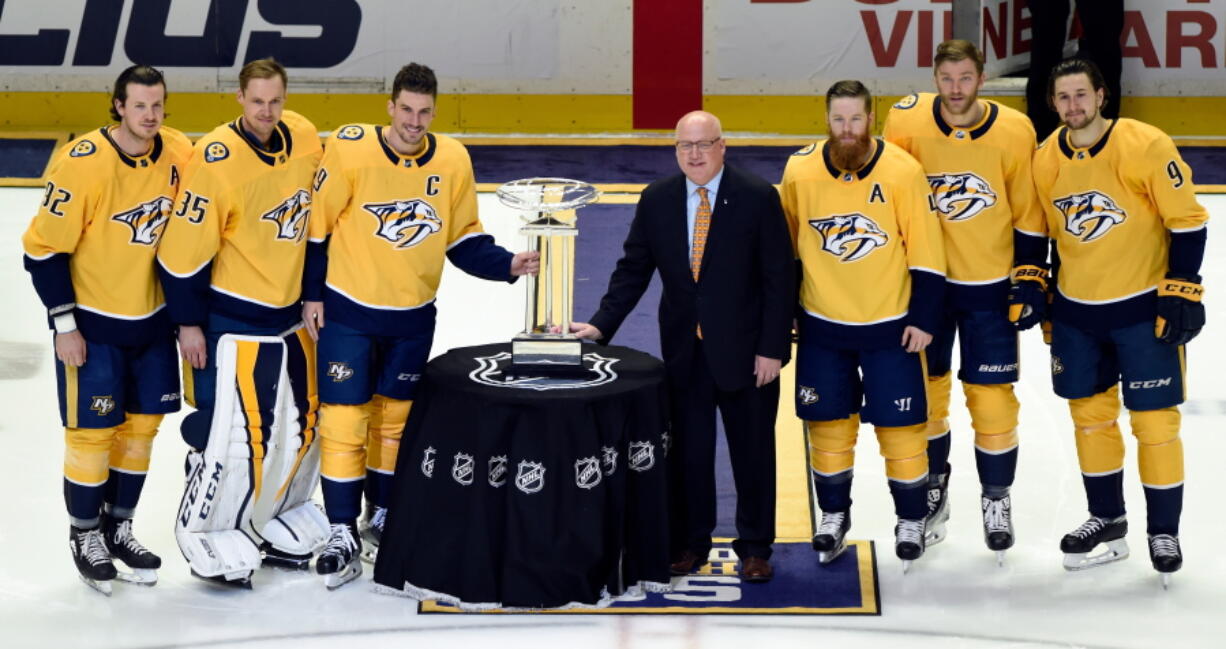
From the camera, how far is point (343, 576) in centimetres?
561

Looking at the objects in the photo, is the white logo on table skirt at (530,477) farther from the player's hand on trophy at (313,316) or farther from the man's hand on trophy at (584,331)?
the player's hand on trophy at (313,316)

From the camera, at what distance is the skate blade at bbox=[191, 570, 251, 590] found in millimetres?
5566

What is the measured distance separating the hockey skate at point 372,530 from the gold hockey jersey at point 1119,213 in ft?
7.62

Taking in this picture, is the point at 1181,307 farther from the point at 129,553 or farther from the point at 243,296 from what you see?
the point at 129,553

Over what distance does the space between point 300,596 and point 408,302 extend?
97 cm

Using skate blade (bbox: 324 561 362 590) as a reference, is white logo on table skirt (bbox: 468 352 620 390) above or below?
above

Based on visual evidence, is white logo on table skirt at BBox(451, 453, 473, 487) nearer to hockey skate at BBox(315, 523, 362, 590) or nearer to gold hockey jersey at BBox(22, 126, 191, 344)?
hockey skate at BBox(315, 523, 362, 590)

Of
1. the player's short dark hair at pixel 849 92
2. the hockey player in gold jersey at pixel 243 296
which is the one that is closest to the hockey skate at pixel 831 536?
the player's short dark hair at pixel 849 92

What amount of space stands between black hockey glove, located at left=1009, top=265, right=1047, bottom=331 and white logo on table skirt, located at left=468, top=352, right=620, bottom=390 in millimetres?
1258

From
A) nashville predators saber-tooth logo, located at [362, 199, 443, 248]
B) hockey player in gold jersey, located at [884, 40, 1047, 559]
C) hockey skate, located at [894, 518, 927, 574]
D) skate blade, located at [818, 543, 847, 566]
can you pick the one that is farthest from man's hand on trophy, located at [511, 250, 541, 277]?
hockey skate, located at [894, 518, 927, 574]

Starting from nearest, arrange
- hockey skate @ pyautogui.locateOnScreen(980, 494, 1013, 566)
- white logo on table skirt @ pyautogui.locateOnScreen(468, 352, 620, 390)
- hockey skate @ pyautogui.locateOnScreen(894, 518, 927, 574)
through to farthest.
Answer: white logo on table skirt @ pyautogui.locateOnScreen(468, 352, 620, 390) < hockey skate @ pyautogui.locateOnScreen(894, 518, 927, 574) < hockey skate @ pyautogui.locateOnScreen(980, 494, 1013, 566)

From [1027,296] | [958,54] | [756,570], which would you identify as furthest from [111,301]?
[1027,296]

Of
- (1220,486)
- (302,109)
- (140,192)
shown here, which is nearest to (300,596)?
(140,192)

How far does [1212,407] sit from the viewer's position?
7414mm
